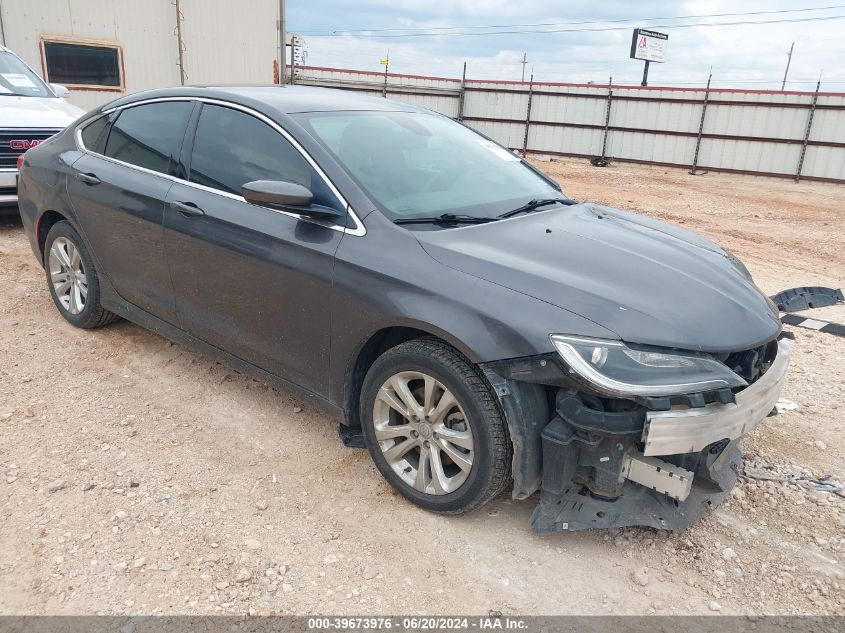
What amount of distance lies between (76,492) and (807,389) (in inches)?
166

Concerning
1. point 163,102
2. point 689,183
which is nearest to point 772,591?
point 163,102

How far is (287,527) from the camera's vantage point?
2803 millimetres

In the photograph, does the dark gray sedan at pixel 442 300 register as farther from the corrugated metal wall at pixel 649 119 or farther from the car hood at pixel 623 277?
the corrugated metal wall at pixel 649 119

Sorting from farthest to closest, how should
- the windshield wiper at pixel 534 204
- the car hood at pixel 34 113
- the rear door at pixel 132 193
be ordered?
the car hood at pixel 34 113 → the rear door at pixel 132 193 → the windshield wiper at pixel 534 204

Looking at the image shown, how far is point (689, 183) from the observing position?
1645cm

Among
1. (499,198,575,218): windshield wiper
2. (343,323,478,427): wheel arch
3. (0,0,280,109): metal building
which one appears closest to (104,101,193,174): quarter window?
(343,323,478,427): wheel arch

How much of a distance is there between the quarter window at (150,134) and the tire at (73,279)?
0.72m

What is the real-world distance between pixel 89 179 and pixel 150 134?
1.91 feet

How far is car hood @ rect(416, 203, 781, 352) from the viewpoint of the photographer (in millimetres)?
2451

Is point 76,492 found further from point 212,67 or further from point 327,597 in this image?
point 212,67

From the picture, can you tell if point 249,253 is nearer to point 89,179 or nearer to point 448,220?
point 448,220

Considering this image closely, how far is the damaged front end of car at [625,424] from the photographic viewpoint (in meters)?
2.34

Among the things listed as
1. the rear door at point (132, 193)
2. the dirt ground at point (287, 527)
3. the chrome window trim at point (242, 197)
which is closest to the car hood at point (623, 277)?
the chrome window trim at point (242, 197)

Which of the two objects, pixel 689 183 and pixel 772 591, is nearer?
pixel 772 591
